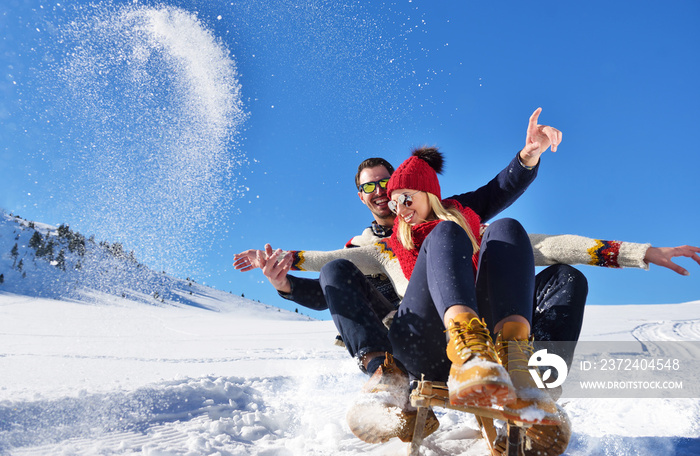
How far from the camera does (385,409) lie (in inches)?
60.9

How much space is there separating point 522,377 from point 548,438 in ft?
1.03

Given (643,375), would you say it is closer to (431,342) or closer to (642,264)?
(642,264)

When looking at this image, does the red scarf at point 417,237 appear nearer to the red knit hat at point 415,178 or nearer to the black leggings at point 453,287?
the red knit hat at point 415,178

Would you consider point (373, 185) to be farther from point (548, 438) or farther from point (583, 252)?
point (548, 438)

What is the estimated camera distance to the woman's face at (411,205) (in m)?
2.05

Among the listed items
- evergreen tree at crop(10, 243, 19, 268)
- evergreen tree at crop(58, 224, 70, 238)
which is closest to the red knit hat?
evergreen tree at crop(10, 243, 19, 268)

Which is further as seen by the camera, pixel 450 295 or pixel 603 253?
pixel 603 253

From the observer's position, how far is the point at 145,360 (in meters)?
4.89

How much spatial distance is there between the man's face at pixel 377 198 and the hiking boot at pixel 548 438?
66.0 inches

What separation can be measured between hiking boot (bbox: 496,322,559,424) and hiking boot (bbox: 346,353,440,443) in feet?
1.36

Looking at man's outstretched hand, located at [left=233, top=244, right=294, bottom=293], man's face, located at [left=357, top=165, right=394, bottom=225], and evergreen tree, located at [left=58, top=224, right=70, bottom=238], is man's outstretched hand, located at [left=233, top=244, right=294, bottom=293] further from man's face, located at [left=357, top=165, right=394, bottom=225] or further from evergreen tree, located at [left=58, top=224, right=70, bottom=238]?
evergreen tree, located at [left=58, top=224, right=70, bottom=238]

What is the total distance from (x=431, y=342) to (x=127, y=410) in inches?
68.0

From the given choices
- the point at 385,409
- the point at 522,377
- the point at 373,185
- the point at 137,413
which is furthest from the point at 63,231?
the point at 522,377

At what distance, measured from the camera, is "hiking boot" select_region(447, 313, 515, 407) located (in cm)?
119
